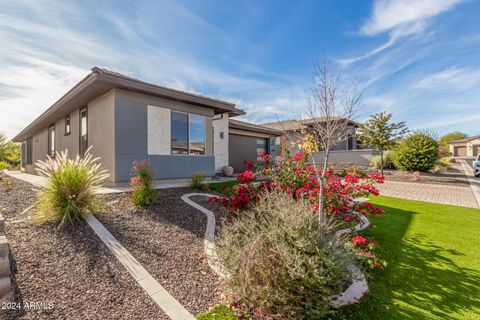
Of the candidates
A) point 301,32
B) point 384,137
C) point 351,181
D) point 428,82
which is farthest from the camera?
point 384,137

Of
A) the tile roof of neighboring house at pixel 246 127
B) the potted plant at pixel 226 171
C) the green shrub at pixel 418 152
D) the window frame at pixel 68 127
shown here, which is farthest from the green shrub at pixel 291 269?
the green shrub at pixel 418 152

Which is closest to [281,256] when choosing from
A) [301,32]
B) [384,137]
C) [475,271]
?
[475,271]

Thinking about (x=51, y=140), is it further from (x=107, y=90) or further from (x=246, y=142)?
(x=246, y=142)

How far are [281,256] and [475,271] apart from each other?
3.89m

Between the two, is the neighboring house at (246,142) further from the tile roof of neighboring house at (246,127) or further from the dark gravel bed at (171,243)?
the dark gravel bed at (171,243)

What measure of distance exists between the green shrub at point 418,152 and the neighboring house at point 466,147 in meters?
36.4

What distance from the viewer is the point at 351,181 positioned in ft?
15.6

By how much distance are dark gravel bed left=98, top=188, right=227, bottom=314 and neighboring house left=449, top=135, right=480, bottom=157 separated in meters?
53.8

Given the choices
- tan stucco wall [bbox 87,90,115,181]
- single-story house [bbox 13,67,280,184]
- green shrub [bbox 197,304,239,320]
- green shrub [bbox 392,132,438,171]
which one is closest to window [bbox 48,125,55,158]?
single-story house [bbox 13,67,280,184]

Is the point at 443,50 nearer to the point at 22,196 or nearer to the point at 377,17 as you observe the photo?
the point at 377,17

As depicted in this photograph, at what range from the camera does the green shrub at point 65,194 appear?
4211 mm

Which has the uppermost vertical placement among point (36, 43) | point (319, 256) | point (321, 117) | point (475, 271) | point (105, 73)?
point (36, 43)

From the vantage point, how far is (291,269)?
219 centimetres

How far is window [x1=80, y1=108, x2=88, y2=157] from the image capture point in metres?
10.0
